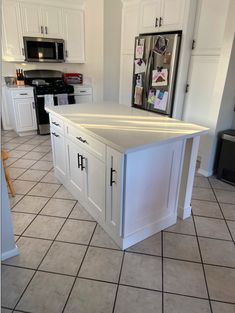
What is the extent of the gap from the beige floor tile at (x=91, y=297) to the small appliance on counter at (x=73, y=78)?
412cm

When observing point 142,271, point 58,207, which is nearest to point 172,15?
point 58,207

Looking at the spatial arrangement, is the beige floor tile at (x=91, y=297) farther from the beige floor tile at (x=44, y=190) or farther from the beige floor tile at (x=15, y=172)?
the beige floor tile at (x=15, y=172)

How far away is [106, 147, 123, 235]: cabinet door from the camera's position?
1588mm

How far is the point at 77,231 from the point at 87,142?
770 mm

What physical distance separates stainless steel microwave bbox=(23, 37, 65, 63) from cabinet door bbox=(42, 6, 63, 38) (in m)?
0.12

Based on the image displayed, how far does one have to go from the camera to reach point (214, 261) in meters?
1.75

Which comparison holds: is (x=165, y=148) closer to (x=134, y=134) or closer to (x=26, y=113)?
(x=134, y=134)

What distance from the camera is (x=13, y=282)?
1.55 m

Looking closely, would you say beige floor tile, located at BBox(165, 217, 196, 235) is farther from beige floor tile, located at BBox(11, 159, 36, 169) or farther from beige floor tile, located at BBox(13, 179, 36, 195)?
beige floor tile, located at BBox(11, 159, 36, 169)

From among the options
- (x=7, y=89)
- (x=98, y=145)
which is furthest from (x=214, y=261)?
(x=7, y=89)

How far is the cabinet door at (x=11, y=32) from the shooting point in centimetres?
390

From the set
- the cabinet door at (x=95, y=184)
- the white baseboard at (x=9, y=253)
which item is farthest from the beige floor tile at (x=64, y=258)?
the cabinet door at (x=95, y=184)

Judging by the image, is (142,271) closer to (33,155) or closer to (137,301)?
(137,301)

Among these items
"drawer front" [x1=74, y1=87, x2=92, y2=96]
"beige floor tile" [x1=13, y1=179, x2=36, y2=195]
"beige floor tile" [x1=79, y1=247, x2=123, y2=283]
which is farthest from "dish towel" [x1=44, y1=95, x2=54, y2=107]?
"beige floor tile" [x1=79, y1=247, x2=123, y2=283]
